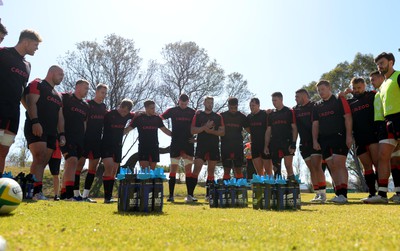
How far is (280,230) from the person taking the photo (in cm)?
297

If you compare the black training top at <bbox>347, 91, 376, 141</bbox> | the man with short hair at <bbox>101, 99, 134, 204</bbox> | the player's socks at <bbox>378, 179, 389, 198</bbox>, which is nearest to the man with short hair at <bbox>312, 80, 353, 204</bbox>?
the black training top at <bbox>347, 91, 376, 141</bbox>

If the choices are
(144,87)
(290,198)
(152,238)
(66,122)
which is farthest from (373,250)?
(144,87)

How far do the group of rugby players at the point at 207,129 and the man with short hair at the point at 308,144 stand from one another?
0.09 feet

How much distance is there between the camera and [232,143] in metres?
9.62

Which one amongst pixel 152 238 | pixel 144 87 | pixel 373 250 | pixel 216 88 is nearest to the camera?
pixel 373 250

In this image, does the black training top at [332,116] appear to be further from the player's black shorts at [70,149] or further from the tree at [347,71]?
the tree at [347,71]

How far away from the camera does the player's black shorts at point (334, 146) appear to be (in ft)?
26.2

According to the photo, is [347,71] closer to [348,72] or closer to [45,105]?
[348,72]

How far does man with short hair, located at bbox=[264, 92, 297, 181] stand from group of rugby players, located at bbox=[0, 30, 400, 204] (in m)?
0.03

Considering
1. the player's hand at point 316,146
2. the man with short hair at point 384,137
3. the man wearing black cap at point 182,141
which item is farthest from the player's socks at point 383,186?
the man wearing black cap at point 182,141

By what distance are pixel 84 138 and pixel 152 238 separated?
21.2 ft

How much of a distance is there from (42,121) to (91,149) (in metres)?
1.82

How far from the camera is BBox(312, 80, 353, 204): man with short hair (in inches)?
316

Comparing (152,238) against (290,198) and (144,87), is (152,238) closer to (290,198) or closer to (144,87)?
(290,198)
